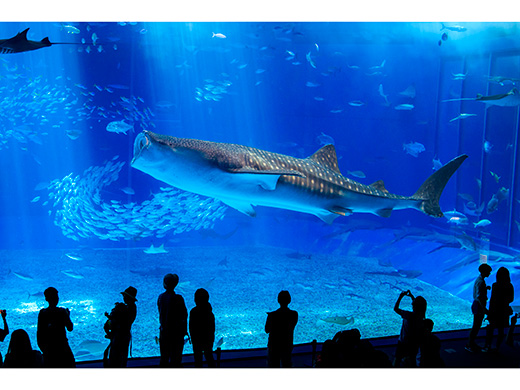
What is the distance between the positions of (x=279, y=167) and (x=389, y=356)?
2065 mm

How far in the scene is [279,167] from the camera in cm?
425

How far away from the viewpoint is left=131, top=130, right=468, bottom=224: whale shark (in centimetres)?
345

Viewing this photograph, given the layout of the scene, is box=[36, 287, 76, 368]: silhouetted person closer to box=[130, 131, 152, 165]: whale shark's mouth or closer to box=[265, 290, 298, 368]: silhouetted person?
box=[130, 131, 152, 165]: whale shark's mouth

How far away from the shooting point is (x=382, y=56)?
18.0m

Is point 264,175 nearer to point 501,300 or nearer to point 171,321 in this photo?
point 171,321

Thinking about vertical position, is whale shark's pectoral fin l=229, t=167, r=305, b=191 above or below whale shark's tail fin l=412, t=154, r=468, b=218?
below

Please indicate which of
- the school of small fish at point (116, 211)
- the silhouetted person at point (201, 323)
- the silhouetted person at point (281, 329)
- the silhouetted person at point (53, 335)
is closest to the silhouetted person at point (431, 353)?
the silhouetted person at point (281, 329)

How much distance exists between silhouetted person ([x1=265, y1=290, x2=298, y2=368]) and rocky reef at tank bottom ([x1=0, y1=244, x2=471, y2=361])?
1915 millimetres

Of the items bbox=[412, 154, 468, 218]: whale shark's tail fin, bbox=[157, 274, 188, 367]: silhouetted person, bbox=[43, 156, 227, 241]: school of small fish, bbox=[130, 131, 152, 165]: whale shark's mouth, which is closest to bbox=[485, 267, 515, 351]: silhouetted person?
bbox=[412, 154, 468, 218]: whale shark's tail fin

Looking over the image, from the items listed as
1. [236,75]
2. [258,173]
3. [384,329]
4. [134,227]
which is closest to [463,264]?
[384,329]

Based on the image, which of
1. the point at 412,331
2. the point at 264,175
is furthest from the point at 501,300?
the point at 264,175

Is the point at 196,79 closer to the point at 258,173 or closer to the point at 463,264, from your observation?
the point at 463,264

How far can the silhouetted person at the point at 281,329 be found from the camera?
9.71 feet

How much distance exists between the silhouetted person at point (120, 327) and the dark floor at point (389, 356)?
35 cm
